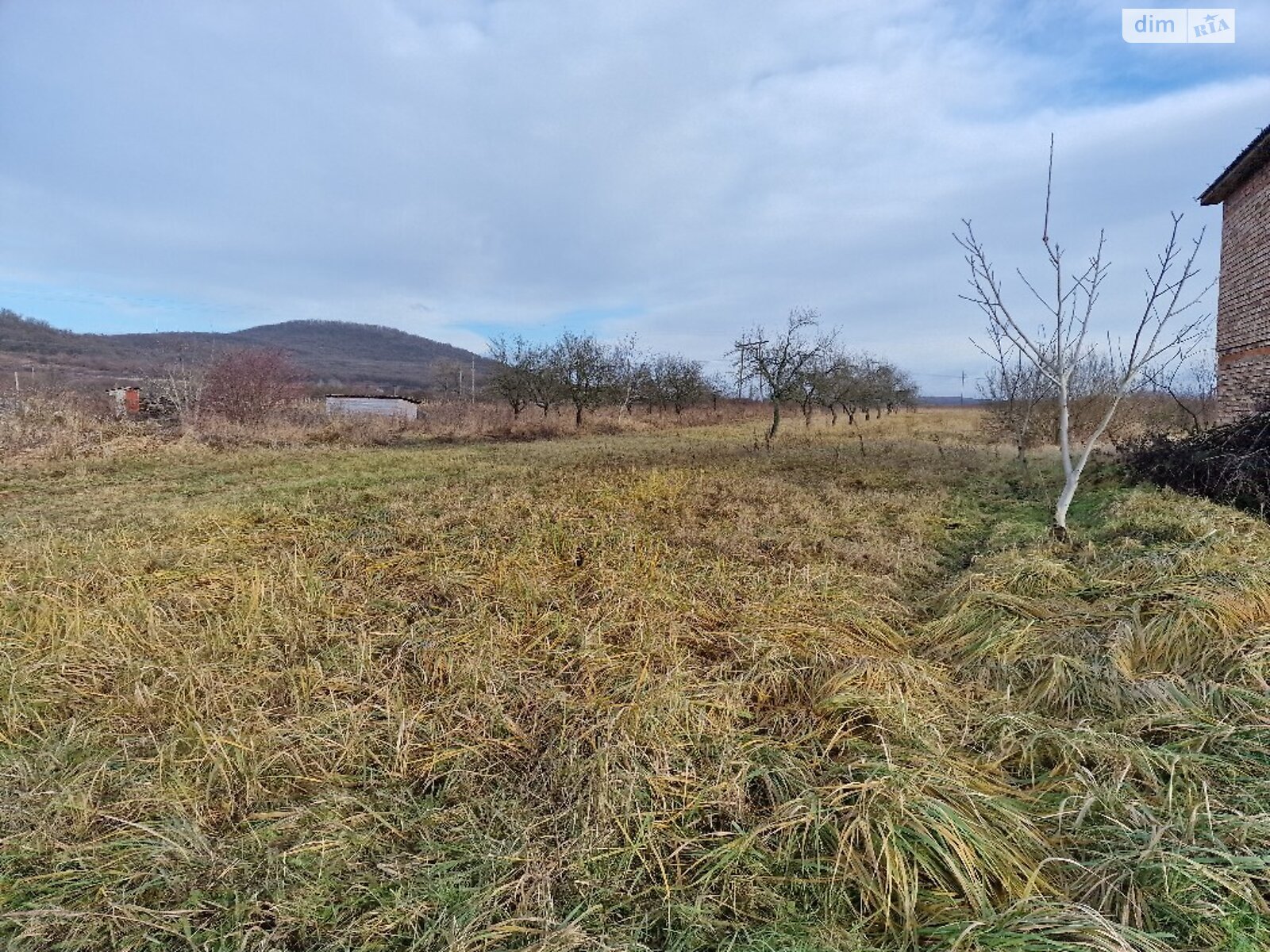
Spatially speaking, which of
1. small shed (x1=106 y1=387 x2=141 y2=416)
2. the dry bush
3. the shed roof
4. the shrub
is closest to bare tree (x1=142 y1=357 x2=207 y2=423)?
small shed (x1=106 y1=387 x2=141 y2=416)

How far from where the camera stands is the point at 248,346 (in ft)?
130

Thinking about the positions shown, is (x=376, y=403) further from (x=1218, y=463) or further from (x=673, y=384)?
(x=1218, y=463)

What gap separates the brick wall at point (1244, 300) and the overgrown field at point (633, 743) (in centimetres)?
681

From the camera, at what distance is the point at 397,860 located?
6.65ft

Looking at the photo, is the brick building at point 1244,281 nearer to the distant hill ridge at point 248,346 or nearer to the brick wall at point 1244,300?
the brick wall at point 1244,300

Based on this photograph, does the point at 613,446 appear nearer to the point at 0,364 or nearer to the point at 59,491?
the point at 59,491

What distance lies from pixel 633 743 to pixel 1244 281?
14.5 meters

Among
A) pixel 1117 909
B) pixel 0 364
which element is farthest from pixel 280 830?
pixel 0 364

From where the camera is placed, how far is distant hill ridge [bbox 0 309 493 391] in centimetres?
5153

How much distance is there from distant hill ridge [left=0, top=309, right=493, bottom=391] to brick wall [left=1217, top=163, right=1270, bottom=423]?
30.2m

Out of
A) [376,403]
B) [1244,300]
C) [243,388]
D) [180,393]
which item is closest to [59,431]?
[180,393]

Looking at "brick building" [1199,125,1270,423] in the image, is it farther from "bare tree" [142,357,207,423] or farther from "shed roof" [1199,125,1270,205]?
"bare tree" [142,357,207,423]

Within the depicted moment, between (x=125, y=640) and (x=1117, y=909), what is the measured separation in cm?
505

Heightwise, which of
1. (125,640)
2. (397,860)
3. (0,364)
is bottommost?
(397,860)
